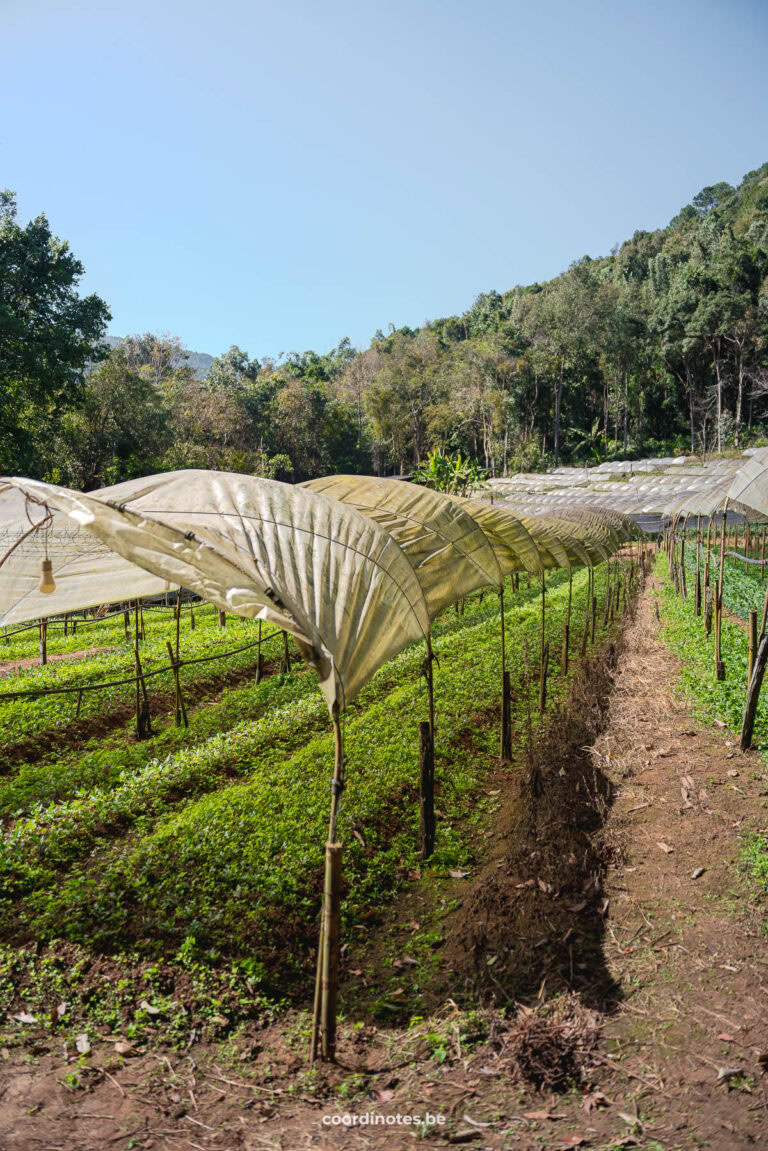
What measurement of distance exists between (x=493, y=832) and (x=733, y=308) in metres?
61.9

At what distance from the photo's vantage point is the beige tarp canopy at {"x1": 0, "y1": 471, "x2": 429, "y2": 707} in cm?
421

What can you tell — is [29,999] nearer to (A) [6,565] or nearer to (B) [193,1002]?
(B) [193,1002]

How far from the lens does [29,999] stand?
4.38 metres

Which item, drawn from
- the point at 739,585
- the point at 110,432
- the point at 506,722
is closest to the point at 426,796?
the point at 506,722

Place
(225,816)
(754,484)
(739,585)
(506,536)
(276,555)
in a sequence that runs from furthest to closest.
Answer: (739,585) → (754,484) → (506,536) → (225,816) → (276,555)

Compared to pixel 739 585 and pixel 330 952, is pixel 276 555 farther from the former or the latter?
pixel 739 585

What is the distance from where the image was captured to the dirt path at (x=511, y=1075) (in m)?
3.43

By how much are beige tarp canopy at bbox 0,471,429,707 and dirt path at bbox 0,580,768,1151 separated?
2.04 metres

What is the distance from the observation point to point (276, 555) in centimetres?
461

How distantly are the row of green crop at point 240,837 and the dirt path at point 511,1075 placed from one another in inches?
34.6

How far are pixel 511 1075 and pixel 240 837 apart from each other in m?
3.11

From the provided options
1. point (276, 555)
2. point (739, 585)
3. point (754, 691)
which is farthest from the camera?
point (739, 585)

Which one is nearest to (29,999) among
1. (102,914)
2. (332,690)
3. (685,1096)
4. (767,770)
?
(102,914)

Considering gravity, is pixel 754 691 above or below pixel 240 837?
above
